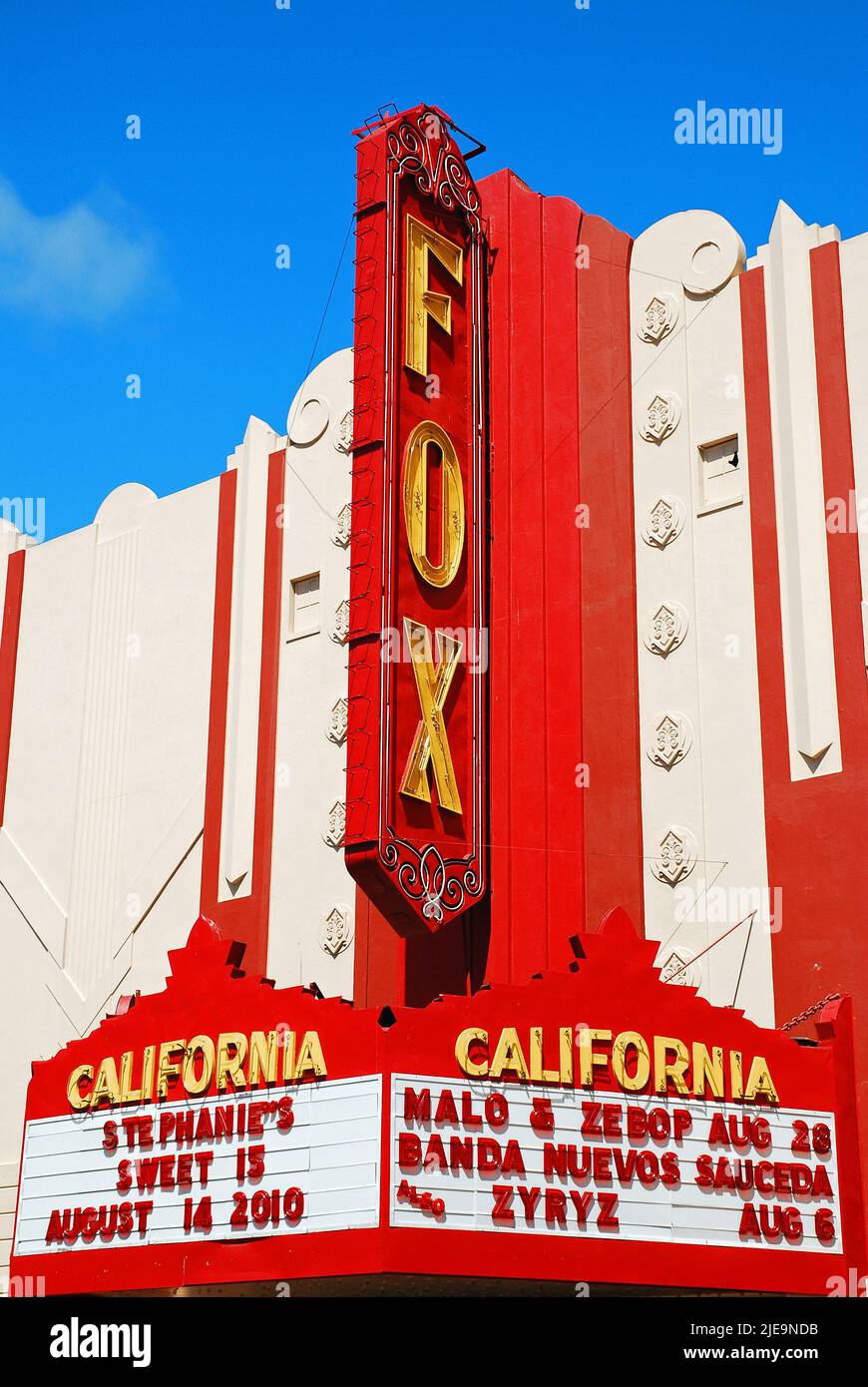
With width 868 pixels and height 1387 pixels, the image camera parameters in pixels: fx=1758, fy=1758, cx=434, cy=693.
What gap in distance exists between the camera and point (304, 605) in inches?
894

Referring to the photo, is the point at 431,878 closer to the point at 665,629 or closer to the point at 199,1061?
the point at 199,1061

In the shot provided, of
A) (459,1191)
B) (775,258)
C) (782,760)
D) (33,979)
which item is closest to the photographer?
(459,1191)

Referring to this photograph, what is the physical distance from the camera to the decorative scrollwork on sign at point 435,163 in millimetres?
18891

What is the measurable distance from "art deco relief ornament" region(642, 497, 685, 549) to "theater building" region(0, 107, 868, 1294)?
41mm

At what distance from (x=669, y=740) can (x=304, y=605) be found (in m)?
6.16

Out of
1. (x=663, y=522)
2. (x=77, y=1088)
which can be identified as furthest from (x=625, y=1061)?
(x=663, y=522)

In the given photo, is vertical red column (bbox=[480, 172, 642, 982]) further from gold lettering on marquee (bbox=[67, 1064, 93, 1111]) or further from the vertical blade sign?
gold lettering on marquee (bbox=[67, 1064, 93, 1111])

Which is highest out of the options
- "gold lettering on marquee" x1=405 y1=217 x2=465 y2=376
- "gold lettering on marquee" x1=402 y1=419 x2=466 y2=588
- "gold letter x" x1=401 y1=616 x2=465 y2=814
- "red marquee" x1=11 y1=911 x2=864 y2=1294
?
"gold lettering on marquee" x1=405 y1=217 x2=465 y2=376

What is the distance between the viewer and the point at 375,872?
53.5 ft

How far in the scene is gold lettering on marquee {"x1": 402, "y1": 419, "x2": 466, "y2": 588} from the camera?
1797cm

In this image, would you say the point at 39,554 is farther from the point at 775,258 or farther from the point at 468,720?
the point at 775,258

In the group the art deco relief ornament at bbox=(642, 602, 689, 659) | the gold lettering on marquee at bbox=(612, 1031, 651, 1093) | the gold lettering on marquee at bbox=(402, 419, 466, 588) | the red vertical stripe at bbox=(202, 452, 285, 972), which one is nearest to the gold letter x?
the gold lettering on marquee at bbox=(402, 419, 466, 588)
